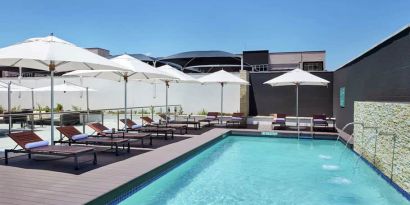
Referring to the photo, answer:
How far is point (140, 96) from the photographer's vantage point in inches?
760

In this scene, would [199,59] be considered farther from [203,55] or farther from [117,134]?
[117,134]

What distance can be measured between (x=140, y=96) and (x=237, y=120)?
23.4 feet

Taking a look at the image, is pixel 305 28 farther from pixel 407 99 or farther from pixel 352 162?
pixel 407 99

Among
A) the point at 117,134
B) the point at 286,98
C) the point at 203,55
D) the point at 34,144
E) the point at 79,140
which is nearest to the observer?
the point at 34,144

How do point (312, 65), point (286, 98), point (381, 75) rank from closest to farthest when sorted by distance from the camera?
point (381, 75) < point (286, 98) < point (312, 65)

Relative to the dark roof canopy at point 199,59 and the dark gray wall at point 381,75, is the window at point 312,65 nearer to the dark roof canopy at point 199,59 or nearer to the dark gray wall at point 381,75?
the dark roof canopy at point 199,59

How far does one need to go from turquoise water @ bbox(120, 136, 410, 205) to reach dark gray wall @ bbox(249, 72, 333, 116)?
6686 mm

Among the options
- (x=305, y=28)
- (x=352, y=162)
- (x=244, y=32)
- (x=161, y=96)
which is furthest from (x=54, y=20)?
(x=352, y=162)

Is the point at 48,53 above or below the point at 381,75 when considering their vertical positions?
above

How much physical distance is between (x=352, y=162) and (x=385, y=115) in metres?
2.37

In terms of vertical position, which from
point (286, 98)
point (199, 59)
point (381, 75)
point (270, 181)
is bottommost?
point (270, 181)

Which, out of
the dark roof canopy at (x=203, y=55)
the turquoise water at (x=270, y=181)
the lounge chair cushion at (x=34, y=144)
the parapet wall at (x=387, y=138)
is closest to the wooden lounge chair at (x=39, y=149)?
the lounge chair cushion at (x=34, y=144)

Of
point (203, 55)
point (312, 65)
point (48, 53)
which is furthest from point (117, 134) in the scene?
point (312, 65)

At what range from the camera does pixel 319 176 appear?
24.5ft
